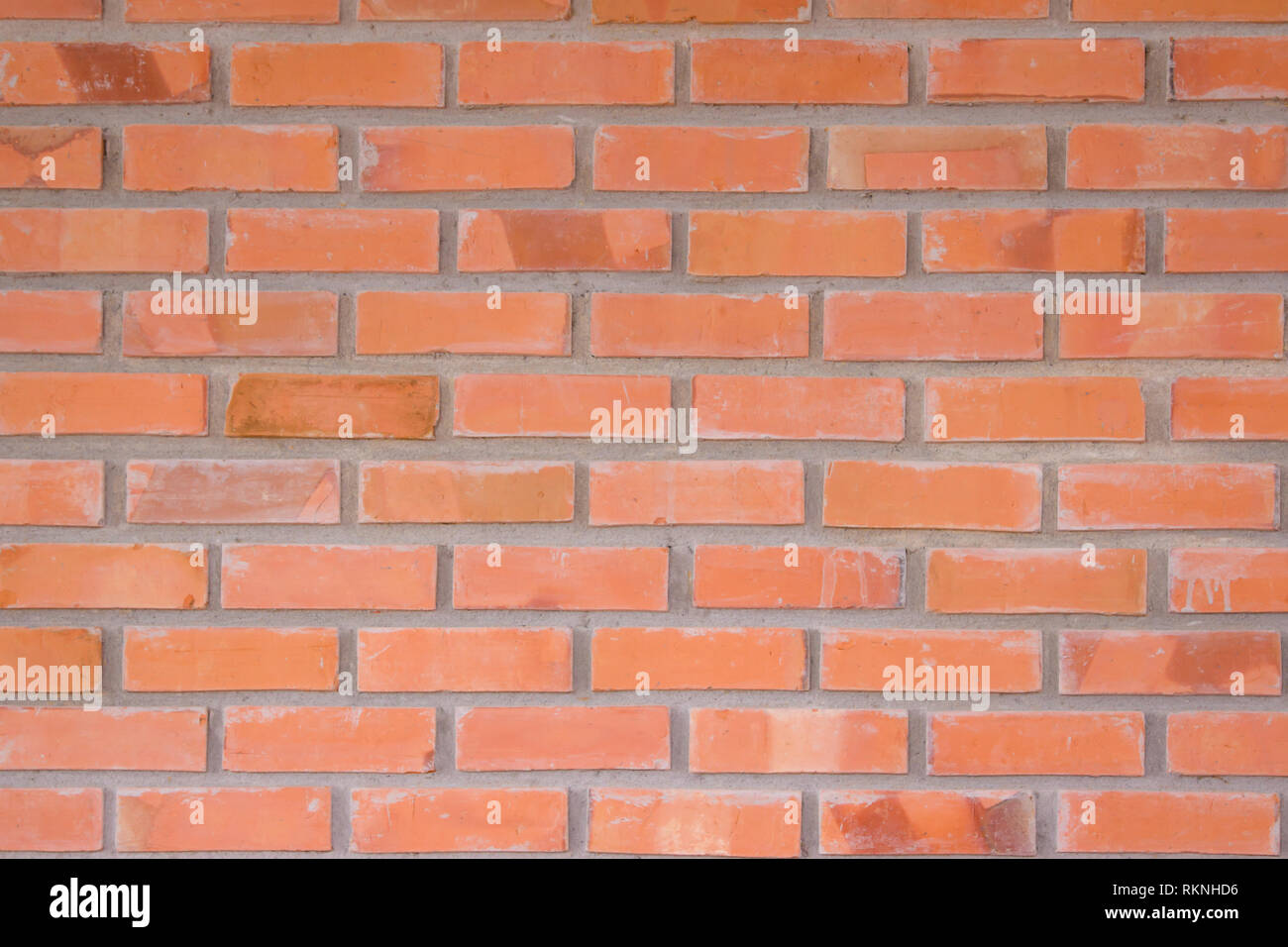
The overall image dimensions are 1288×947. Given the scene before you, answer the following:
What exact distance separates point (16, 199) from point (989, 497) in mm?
Answer: 1288

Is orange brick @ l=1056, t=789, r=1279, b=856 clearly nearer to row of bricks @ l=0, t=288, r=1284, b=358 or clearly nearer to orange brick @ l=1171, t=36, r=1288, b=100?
row of bricks @ l=0, t=288, r=1284, b=358

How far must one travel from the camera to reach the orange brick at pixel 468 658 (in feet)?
3.09

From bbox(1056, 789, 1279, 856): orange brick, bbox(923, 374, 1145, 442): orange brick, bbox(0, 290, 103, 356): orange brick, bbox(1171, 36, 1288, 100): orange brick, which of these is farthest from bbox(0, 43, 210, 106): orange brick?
bbox(1056, 789, 1279, 856): orange brick

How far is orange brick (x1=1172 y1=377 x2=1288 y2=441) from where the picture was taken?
922 mm

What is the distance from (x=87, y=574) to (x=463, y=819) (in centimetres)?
57

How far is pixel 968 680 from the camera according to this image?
937 millimetres

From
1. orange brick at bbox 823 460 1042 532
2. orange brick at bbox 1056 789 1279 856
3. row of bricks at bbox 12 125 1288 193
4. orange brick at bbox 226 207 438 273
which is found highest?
row of bricks at bbox 12 125 1288 193

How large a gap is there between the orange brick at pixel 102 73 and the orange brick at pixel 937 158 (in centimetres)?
82

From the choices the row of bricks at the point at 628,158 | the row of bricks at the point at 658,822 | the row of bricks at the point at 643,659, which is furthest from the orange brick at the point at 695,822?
the row of bricks at the point at 628,158

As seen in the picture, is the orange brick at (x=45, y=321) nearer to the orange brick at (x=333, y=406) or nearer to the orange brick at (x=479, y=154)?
the orange brick at (x=333, y=406)

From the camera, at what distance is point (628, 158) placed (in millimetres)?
930

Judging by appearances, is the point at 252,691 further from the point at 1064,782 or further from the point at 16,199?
the point at 1064,782

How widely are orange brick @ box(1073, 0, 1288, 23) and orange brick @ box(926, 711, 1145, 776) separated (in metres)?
0.88
